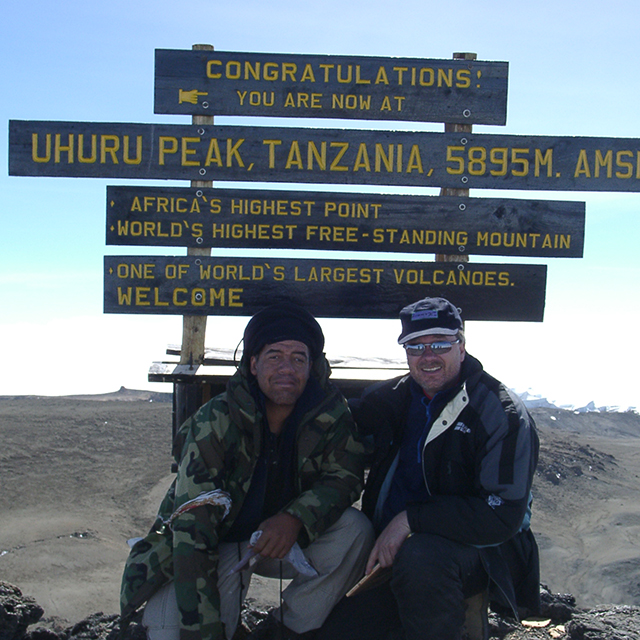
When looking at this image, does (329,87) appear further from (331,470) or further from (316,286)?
(331,470)

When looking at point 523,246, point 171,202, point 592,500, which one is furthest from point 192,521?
point 592,500

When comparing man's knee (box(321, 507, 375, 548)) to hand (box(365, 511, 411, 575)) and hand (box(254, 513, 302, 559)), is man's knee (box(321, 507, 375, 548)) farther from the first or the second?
hand (box(254, 513, 302, 559))

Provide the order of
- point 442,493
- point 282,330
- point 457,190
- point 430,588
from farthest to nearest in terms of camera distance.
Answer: point 457,190
point 282,330
point 442,493
point 430,588

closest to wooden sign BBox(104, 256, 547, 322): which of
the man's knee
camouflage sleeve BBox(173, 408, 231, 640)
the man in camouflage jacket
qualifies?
the man in camouflage jacket

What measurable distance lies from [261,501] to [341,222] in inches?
82.5

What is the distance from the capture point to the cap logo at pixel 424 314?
126 inches

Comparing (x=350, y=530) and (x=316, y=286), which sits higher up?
(x=316, y=286)

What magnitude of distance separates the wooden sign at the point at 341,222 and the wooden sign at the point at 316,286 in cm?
13

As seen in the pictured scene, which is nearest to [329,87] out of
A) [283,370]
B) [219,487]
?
[283,370]

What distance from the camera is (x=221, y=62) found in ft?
14.7

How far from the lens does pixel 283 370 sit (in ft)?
10.9

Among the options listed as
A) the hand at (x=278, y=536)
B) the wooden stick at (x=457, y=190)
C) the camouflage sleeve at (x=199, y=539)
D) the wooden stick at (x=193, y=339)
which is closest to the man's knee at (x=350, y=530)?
the hand at (x=278, y=536)

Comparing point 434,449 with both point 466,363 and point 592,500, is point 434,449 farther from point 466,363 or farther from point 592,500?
point 592,500

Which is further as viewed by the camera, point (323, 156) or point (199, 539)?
point (323, 156)
